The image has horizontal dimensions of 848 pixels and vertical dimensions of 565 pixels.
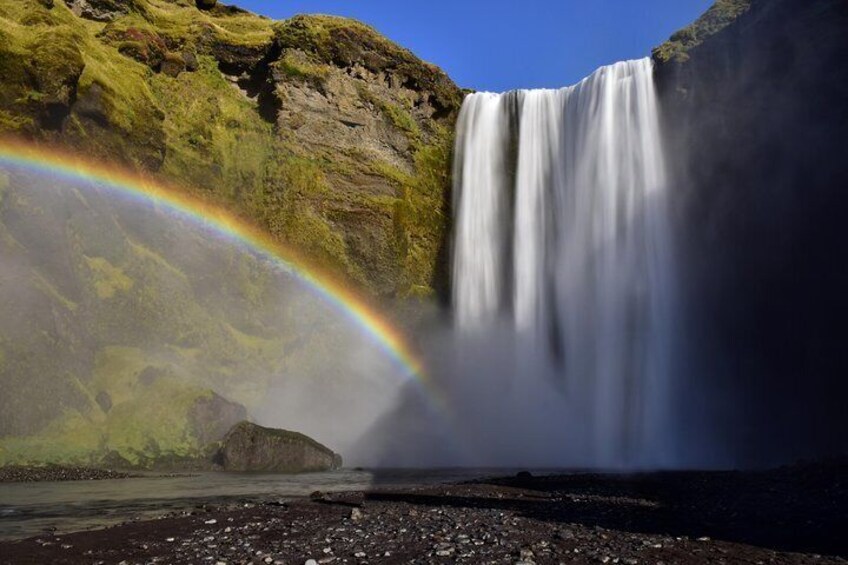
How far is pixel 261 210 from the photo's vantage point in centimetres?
5100

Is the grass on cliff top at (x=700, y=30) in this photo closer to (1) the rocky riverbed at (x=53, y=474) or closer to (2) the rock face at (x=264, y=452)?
(2) the rock face at (x=264, y=452)

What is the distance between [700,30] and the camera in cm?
4572

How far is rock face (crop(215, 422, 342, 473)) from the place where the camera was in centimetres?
3288

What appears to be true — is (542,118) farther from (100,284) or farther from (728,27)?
(100,284)

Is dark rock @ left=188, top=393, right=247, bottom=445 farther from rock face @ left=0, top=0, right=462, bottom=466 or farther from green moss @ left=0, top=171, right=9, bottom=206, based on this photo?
green moss @ left=0, top=171, right=9, bottom=206

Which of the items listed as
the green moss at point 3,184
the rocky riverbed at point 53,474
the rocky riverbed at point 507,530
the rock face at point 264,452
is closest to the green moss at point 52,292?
the green moss at point 3,184

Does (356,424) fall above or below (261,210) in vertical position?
below

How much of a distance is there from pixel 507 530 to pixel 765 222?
3569cm

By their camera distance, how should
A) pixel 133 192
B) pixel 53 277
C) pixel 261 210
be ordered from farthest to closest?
pixel 261 210 → pixel 133 192 → pixel 53 277

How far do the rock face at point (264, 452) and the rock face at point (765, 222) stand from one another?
2481 cm

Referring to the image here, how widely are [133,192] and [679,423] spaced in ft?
136

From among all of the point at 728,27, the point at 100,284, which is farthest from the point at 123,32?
the point at 728,27

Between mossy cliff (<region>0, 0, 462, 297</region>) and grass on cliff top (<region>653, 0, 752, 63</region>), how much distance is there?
65.8 ft

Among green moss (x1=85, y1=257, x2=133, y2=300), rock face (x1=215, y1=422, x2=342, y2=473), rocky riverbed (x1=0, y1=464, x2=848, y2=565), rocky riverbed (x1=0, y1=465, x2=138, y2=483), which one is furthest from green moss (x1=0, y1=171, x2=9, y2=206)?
rocky riverbed (x1=0, y1=464, x2=848, y2=565)
